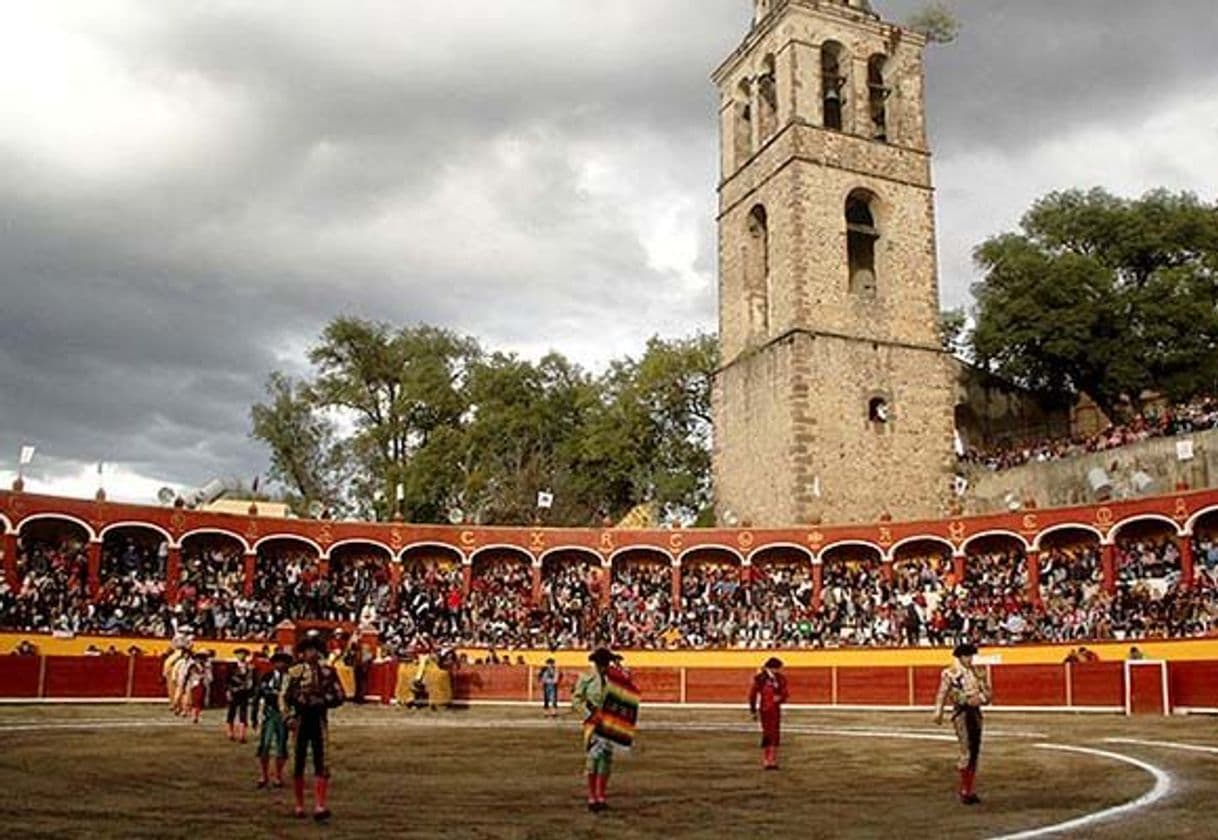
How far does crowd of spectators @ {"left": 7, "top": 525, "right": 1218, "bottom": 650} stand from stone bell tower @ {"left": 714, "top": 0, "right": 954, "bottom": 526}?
12.8ft

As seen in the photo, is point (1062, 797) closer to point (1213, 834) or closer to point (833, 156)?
point (1213, 834)

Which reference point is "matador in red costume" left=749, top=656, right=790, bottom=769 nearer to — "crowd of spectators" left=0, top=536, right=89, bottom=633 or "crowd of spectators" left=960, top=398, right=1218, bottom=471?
"crowd of spectators" left=0, top=536, right=89, bottom=633

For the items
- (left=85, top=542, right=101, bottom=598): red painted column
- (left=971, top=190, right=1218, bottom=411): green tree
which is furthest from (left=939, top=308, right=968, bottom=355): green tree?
(left=85, top=542, right=101, bottom=598): red painted column

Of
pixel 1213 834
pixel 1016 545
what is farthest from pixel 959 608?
pixel 1213 834

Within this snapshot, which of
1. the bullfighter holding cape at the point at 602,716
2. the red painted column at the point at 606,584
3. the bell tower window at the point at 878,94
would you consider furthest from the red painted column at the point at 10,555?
the bell tower window at the point at 878,94

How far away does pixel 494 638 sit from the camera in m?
33.3

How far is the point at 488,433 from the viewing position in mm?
54781

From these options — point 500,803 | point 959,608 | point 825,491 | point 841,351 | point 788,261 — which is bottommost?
point 500,803

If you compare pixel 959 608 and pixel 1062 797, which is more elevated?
pixel 959 608

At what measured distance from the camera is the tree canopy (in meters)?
53.8

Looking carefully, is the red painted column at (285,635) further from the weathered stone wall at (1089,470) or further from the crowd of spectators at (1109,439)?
the crowd of spectators at (1109,439)

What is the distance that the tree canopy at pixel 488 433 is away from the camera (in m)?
53.8

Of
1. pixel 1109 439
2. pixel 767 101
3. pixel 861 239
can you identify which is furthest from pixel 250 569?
pixel 1109 439

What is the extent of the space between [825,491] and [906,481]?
2954 mm
